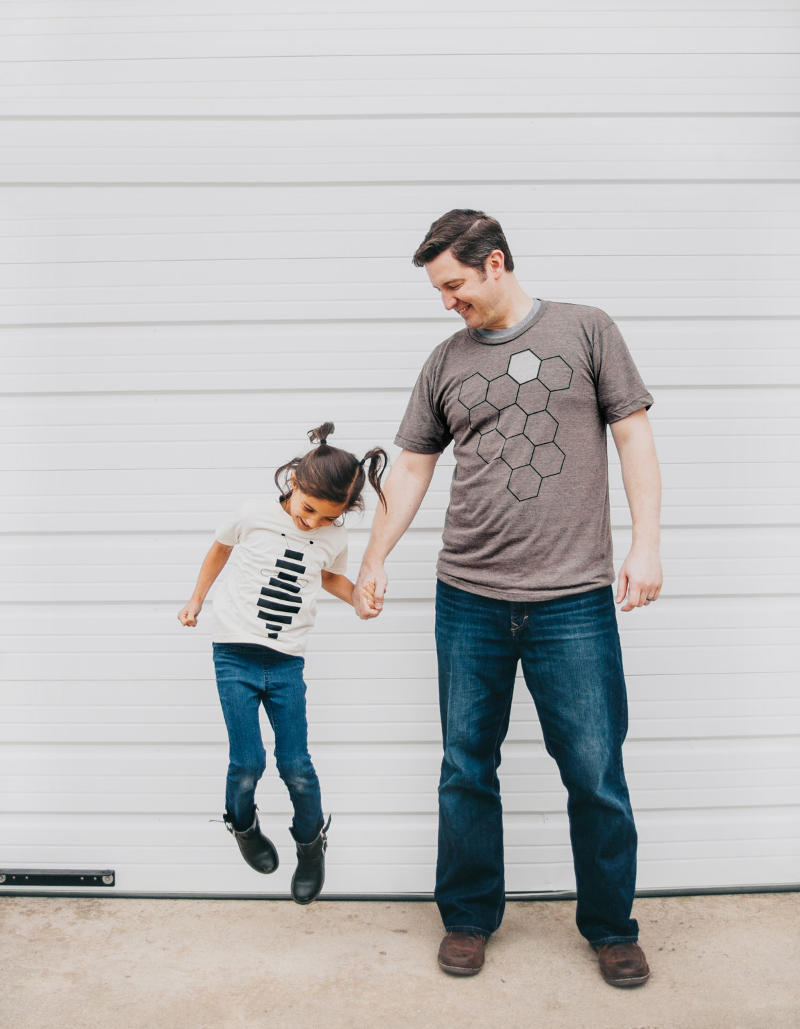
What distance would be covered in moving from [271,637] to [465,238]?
1129 mm

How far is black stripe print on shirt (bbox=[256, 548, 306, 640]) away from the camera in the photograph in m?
2.34

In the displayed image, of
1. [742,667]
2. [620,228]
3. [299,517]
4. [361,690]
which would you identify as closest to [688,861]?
[742,667]

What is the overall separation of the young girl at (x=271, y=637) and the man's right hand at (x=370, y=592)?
119 mm

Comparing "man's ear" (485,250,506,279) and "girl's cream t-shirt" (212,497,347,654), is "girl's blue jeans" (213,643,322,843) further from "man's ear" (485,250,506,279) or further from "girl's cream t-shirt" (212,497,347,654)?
"man's ear" (485,250,506,279)

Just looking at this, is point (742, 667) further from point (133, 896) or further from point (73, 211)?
point (73, 211)

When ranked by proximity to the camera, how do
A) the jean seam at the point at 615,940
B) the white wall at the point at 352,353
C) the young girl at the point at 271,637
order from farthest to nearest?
1. the white wall at the point at 352,353
2. the jean seam at the point at 615,940
3. the young girl at the point at 271,637

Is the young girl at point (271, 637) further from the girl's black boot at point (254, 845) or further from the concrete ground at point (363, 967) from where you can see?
the concrete ground at point (363, 967)

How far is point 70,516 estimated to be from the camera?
2.88m

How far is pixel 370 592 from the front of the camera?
2385mm

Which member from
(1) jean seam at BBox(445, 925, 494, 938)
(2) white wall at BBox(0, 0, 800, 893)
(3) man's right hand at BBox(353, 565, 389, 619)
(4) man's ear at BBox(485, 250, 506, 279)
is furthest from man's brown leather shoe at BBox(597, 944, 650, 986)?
(4) man's ear at BBox(485, 250, 506, 279)

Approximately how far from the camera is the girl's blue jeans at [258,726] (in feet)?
7.61

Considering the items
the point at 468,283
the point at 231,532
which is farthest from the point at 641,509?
the point at 231,532

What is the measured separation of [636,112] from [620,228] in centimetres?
36

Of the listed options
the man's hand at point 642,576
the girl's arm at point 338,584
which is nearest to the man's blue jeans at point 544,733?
the man's hand at point 642,576
